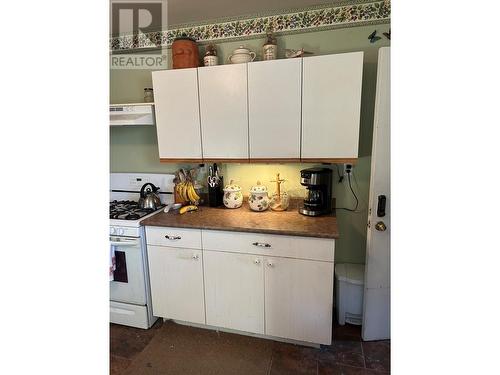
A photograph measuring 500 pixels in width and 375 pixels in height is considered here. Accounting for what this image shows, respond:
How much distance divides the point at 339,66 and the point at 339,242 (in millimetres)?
1389

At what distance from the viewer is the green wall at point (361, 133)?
81.6 inches

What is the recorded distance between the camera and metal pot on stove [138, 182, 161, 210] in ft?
7.82

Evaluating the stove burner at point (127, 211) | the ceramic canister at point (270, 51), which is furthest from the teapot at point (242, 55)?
the stove burner at point (127, 211)

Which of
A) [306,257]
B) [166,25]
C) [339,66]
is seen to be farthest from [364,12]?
[306,257]

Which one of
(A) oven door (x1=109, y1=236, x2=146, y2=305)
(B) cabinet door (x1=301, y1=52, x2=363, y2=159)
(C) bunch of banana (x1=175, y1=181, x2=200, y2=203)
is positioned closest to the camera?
(B) cabinet door (x1=301, y1=52, x2=363, y2=159)

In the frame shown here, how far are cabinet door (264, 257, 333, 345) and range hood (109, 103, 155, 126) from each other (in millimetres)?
1558

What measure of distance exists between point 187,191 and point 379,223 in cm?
155

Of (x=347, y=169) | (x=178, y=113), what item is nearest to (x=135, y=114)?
(x=178, y=113)

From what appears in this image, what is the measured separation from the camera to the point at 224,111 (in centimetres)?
209

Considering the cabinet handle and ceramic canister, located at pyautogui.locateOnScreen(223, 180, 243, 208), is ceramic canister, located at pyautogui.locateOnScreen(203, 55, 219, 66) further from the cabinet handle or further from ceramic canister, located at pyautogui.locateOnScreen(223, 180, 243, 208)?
the cabinet handle

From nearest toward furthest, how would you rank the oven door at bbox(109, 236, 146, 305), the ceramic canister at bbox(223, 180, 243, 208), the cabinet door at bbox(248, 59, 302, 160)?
the cabinet door at bbox(248, 59, 302, 160) < the oven door at bbox(109, 236, 146, 305) < the ceramic canister at bbox(223, 180, 243, 208)

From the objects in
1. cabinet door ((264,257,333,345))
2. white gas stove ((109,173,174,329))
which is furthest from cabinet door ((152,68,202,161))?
cabinet door ((264,257,333,345))

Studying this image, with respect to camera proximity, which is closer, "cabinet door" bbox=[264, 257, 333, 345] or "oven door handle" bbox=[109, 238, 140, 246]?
"cabinet door" bbox=[264, 257, 333, 345]

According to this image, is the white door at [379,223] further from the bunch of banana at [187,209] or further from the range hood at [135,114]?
the range hood at [135,114]
